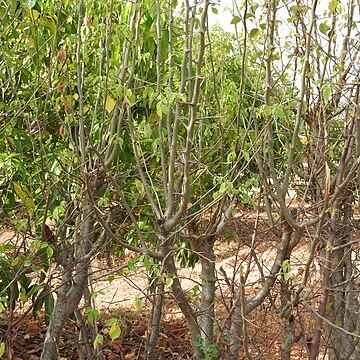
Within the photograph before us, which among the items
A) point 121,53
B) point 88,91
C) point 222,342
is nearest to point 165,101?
point 121,53

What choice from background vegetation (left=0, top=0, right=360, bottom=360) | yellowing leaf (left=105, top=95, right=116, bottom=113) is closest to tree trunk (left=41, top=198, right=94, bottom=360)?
background vegetation (left=0, top=0, right=360, bottom=360)

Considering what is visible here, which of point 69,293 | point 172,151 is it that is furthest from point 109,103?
point 69,293

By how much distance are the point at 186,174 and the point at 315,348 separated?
1.20 metres

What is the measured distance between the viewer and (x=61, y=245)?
137 inches

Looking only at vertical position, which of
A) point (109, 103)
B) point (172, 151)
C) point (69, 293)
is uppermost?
point (109, 103)

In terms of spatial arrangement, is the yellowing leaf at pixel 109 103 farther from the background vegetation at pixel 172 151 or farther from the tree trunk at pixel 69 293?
the tree trunk at pixel 69 293

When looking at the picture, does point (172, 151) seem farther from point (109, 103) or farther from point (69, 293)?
point (69, 293)

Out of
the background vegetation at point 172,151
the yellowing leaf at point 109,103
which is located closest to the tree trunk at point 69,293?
the background vegetation at point 172,151

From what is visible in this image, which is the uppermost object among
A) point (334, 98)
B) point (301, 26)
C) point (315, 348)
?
point (301, 26)

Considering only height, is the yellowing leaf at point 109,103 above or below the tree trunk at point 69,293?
above

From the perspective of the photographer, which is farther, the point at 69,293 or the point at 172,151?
the point at 69,293

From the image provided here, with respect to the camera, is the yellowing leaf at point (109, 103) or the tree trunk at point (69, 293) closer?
the yellowing leaf at point (109, 103)

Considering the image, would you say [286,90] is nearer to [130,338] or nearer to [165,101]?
[165,101]

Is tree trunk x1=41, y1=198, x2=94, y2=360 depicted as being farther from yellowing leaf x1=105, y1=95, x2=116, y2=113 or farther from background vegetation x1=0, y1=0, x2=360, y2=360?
yellowing leaf x1=105, y1=95, x2=116, y2=113
